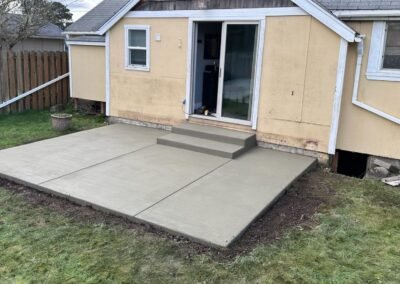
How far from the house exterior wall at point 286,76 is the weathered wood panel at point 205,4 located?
0.82 feet

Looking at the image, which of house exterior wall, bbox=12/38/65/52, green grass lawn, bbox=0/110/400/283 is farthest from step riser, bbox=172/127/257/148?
house exterior wall, bbox=12/38/65/52

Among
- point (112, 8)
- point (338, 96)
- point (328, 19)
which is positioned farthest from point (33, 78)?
point (338, 96)

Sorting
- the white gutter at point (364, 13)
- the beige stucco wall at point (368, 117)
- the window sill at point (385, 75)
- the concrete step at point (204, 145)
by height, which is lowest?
the concrete step at point (204, 145)

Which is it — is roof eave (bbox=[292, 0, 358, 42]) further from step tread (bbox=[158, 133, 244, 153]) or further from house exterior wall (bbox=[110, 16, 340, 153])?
step tread (bbox=[158, 133, 244, 153])

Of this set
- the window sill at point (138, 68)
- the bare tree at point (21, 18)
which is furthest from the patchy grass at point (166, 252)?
the bare tree at point (21, 18)

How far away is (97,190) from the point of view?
15.6 feet

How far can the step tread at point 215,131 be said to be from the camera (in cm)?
683

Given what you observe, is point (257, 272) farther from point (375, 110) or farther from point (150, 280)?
point (375, 110)

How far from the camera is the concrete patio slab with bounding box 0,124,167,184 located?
5.36m

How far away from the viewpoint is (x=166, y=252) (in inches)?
139

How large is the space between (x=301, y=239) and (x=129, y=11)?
21.0ft

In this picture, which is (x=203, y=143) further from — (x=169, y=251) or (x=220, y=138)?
(x=169, y=251)

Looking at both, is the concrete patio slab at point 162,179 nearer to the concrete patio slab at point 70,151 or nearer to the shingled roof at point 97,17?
the concrete patio slab at point 70,151

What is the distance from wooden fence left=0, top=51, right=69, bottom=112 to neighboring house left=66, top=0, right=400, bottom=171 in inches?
107
